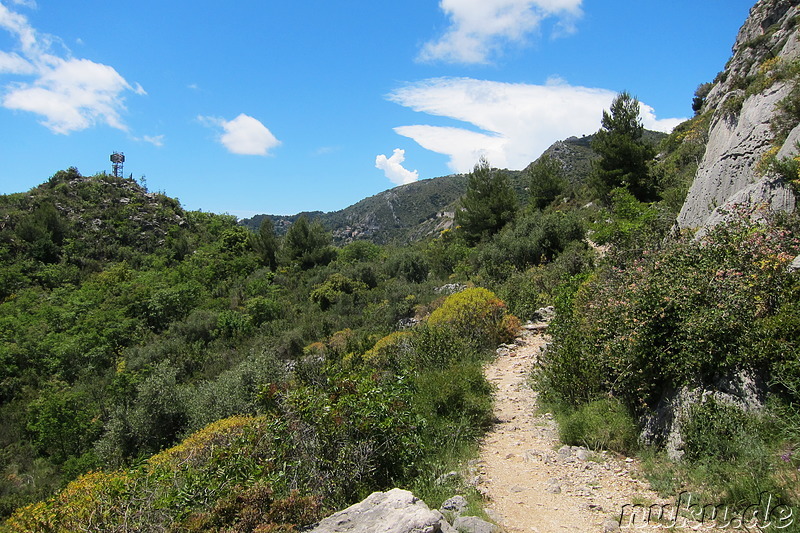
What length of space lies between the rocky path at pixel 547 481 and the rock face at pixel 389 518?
2.82 feet

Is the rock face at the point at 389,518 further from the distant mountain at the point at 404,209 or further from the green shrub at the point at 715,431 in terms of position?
the distant mountain at the point at 404,209

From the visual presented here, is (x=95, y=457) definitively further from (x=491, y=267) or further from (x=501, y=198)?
(x=501, y=198)

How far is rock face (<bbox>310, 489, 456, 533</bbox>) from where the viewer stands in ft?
8.50

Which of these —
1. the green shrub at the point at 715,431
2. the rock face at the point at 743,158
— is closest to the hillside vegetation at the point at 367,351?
the green shrub at the point at 715,431

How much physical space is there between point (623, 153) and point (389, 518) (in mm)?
21276

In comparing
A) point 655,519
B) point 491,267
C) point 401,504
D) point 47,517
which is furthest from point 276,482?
point 491,267

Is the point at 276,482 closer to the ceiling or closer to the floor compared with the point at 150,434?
closer to the ceiling

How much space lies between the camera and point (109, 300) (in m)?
25.1

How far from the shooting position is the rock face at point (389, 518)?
8.50ft

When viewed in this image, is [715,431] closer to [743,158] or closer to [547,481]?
[547,481]

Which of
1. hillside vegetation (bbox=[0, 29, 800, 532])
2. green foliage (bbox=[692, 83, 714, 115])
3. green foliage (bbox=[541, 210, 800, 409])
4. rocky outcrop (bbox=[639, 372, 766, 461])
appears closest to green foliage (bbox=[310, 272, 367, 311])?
hillside vegetation (bbox=[0, 29, 800, 532])

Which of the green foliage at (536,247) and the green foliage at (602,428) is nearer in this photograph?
the green foliage at (602,428)

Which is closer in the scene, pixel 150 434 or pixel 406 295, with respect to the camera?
pixel 150 434

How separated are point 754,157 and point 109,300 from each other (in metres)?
29.9
